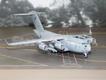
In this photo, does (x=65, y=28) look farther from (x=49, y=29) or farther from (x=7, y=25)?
(x=7, y=25)

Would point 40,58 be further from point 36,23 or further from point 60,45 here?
point 36,23

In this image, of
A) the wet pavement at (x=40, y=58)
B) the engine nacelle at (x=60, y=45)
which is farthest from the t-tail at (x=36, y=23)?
the engine nacelle at (x=60, y=45)

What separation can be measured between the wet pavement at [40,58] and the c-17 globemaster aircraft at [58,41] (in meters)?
0.11

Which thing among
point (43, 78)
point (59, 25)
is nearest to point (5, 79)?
point (43, 78)

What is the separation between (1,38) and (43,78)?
188cm

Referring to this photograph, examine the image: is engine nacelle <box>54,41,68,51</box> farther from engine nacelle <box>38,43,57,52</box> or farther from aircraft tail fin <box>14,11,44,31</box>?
aircraft tail fin <box>14,11,44,31</box>

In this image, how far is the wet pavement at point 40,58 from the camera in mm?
7238

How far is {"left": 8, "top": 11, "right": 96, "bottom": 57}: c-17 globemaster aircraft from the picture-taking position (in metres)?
7.22

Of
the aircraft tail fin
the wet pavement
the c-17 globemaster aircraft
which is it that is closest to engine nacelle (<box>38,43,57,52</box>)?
the c-17 globemaster aircraft

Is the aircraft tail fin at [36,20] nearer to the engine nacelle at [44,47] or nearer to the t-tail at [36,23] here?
the t-tail at [36,23]

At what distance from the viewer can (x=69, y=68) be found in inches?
280

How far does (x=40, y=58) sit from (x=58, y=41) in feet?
1.69

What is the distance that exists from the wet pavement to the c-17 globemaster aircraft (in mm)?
109

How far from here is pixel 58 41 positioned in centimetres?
731
